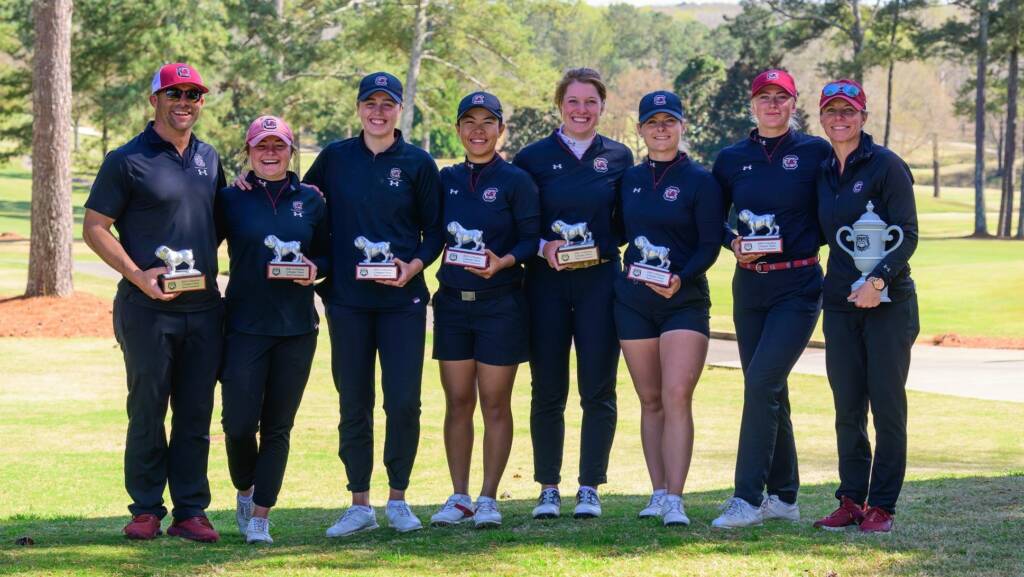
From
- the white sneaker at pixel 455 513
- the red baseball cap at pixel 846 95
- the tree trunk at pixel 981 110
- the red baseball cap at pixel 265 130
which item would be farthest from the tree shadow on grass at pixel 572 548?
the tree trunk at pixel 981 110

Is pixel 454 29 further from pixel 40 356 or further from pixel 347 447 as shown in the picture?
pixel 347 447

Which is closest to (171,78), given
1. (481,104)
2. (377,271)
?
(377,271)

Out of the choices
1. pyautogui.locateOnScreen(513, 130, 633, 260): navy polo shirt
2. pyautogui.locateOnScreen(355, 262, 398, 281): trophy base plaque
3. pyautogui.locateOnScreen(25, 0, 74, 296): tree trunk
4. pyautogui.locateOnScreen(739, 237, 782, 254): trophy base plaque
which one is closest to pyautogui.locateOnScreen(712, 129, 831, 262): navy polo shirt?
pyautogui.locateOnScreen(739, 237, 782, 254): trophy base plaque

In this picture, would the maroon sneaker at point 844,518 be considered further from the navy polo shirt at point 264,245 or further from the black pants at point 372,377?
the navy polo shirt at point 264,245

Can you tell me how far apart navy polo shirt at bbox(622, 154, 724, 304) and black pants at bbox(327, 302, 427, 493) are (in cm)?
127

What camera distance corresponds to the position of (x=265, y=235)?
22.9 ft

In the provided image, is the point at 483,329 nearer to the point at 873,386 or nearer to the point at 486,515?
the point at 486,515

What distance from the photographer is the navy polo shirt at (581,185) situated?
24.5 feet

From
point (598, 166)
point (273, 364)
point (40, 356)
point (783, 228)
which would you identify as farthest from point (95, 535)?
point (40, 356)

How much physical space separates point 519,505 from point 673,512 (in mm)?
1905

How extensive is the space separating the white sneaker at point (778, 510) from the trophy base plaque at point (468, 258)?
205 cm

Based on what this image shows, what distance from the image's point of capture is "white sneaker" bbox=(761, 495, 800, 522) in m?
7.43

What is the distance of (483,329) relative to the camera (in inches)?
290

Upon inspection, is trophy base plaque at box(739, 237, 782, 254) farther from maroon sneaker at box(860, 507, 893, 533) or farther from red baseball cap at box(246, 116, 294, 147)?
red baseball cap at box(246, 116, 294, 147)
